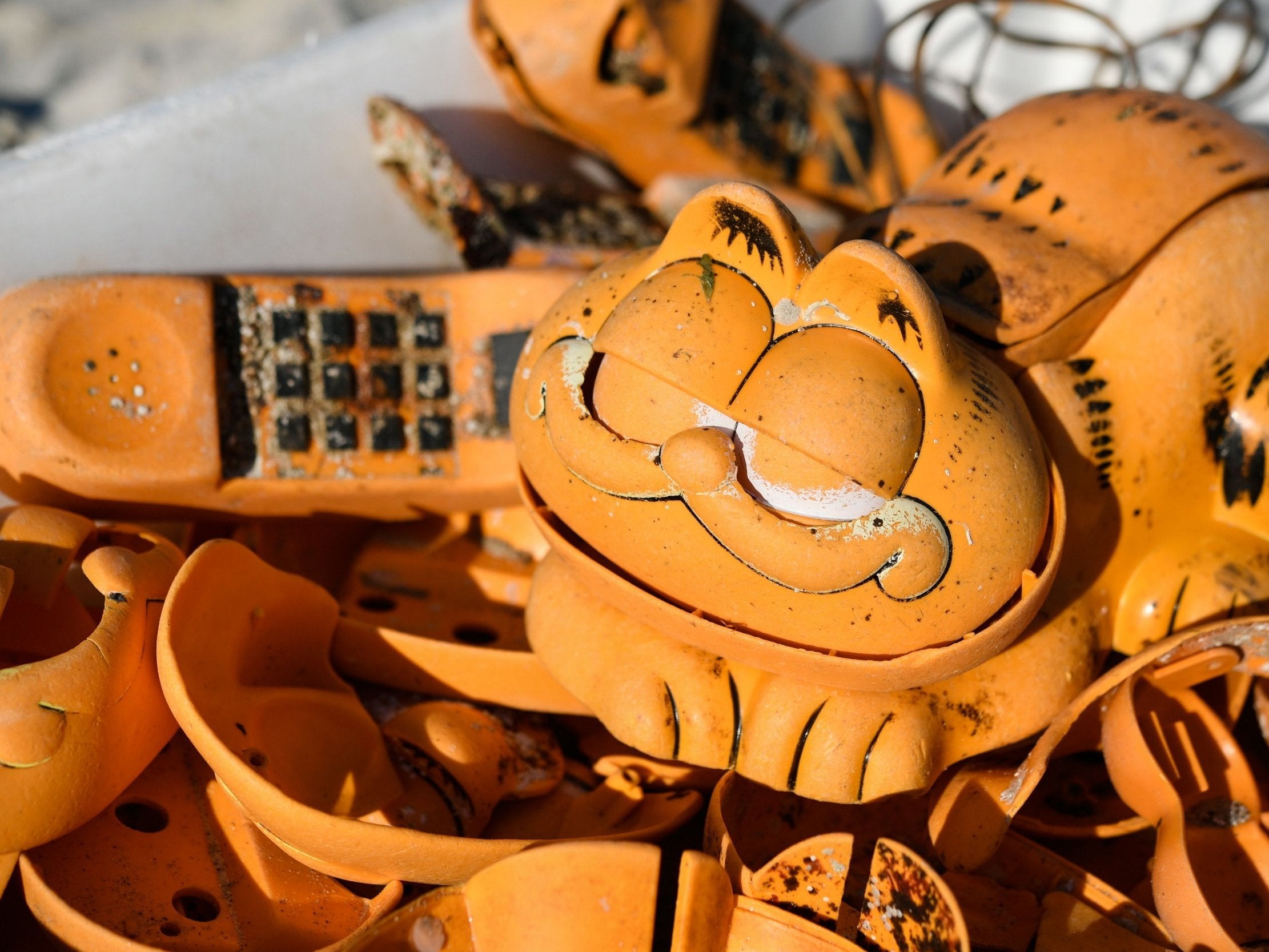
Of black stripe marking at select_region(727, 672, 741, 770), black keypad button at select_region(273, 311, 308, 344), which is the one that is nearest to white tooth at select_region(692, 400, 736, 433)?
black stripe marking at select_region(727, 672, 741, 770)

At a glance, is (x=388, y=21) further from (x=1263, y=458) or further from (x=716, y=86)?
(x=1263, y=458)

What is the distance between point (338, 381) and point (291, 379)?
1.4 inches

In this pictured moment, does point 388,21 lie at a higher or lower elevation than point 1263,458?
higher

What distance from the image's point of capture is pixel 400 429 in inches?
35.8

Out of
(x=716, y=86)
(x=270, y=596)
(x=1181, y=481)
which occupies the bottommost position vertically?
(x=270, y=596)

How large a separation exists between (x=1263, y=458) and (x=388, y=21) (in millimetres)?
938

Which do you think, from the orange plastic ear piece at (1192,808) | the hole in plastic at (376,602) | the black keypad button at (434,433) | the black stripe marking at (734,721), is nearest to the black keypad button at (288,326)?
the black keypad button at (434,433)

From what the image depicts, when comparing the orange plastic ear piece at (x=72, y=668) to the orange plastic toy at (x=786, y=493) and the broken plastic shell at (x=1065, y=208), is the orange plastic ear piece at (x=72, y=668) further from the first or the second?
the broken plastic shell at (x=1065, y=208)

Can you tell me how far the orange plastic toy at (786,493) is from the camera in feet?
1.95

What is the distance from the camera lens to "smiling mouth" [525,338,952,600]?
1.93ft

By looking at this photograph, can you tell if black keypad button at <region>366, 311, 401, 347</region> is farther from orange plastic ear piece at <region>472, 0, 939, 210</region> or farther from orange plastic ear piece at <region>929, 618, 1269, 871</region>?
orange plastic ear piece at <region>929, 618, 1269, 871</region>

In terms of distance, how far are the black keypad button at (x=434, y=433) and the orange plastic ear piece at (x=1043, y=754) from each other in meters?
0.47

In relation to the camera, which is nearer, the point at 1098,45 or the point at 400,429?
the point at 400,429

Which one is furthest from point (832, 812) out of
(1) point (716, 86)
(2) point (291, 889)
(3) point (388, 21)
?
(3) point (388, 21)
